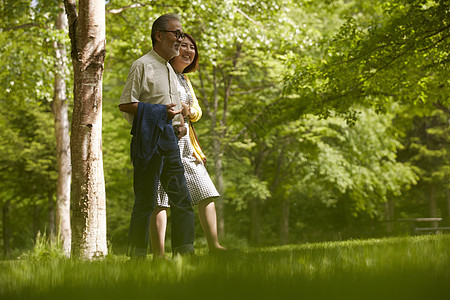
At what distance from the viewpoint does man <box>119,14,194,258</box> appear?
168 inches

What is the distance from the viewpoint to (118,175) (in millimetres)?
23312

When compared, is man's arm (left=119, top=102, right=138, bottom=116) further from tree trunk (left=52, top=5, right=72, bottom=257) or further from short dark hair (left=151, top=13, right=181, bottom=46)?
tree trunk (left=52, top=5, right=72, bottom=257)

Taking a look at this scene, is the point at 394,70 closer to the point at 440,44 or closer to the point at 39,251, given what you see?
the point at 440,44

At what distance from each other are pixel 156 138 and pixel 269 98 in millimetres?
15747

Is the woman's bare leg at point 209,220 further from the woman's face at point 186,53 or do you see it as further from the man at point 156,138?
the woman's face at point 186,53

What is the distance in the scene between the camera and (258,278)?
2.36 m

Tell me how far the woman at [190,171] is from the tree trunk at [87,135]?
2.45 ft

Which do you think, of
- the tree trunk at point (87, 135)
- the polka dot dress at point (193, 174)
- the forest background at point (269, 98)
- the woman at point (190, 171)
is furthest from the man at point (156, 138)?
the forest background at point (269, 98)

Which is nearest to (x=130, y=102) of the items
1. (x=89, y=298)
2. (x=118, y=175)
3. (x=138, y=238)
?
(x=138, y=238)

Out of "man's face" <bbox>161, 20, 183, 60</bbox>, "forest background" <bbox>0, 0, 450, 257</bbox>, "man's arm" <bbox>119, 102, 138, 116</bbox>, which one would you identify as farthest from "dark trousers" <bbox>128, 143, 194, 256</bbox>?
"forest background" <bbox>0, 0, 450, 257</bbox>

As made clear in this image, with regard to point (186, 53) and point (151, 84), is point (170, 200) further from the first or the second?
point (186, 53)

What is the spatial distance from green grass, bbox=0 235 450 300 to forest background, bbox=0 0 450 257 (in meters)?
1.82

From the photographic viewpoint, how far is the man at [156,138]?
4.26 metres

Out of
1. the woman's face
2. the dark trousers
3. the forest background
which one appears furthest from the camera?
the forest background
